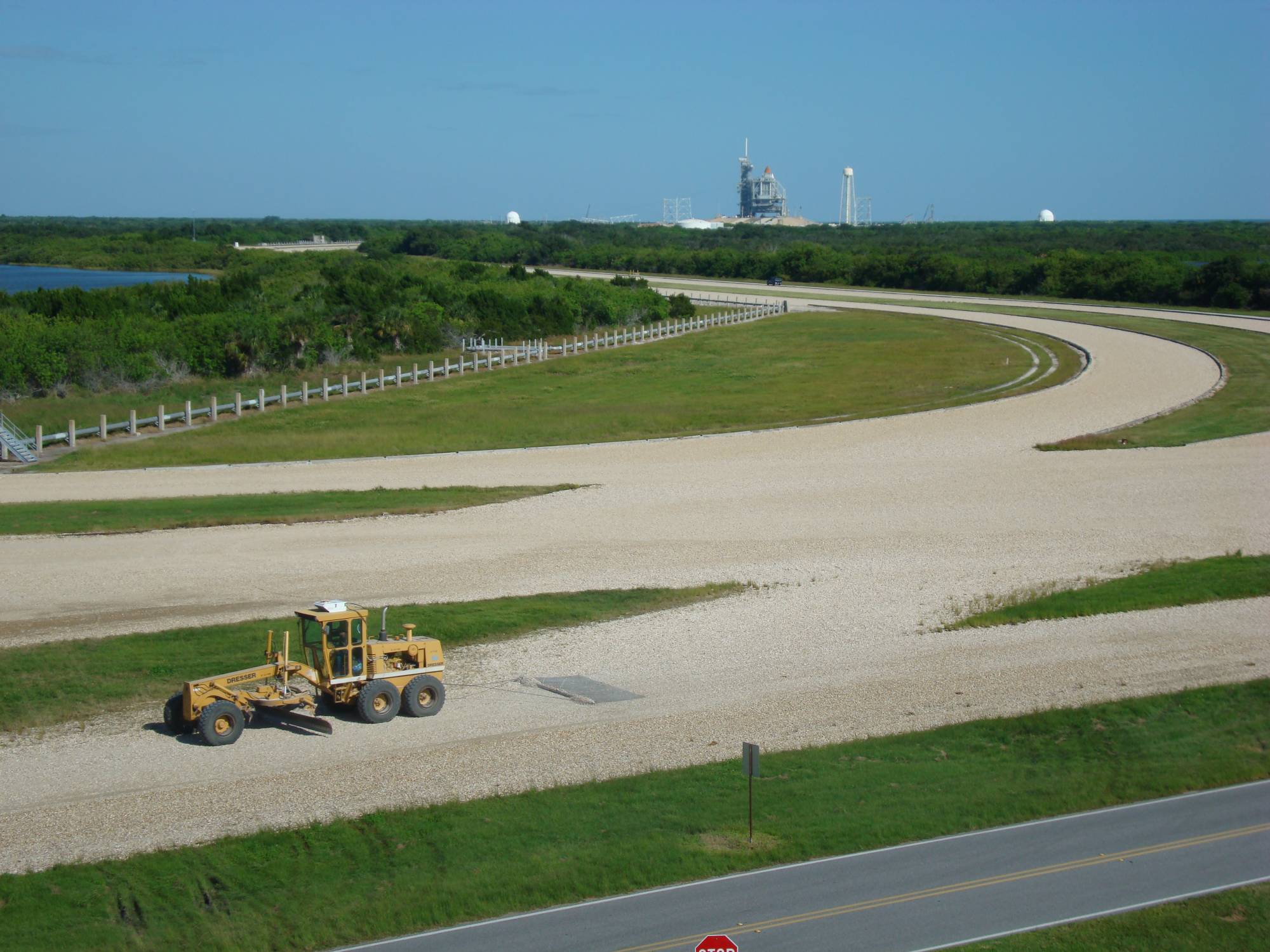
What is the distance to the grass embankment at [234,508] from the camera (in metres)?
27.1

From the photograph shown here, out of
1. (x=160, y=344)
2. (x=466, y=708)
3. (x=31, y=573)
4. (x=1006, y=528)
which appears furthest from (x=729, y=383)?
(x=466, y=708)

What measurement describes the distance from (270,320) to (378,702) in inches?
1704

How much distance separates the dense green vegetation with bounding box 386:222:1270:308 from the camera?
91438 millimetres

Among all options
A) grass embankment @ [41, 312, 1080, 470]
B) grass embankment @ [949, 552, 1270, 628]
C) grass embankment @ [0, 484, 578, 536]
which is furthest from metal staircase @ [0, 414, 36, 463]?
grass embankment @ [949, 552, 1270, 628]

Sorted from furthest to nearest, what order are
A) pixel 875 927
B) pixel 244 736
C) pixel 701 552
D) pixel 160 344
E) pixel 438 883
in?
1. pixel 160 344
2. pixel 701 552
3. pixel 244 736
4. pixel 438 883
5. pixel 875 927

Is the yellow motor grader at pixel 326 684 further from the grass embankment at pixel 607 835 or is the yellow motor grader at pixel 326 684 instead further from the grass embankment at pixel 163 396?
the grass embankment at pixel 163 396

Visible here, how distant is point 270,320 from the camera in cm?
5638

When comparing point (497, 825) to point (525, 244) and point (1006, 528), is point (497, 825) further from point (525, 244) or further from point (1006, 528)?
point (525, 244)

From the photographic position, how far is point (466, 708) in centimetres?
1669

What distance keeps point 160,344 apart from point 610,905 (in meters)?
46.2

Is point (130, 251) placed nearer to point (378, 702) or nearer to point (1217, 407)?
point (1217, 407)

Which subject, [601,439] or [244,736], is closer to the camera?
[244,736]

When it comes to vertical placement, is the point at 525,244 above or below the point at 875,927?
above

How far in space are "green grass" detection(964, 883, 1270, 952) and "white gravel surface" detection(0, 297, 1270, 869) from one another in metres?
4.95
